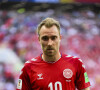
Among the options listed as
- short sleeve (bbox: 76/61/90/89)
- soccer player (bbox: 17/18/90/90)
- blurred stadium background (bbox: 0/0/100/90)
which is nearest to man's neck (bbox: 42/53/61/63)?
soccer player (bbox: 17/18/90/90)

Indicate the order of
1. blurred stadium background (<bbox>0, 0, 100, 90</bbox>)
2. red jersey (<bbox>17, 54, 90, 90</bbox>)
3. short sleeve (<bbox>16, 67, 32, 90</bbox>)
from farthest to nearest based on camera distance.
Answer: blurred stadium background (<bbox>0, 0, 100, 90</bbox>) < short sleeve (<bbox>16, 67, 32, 90</bbox>) < red jersey (<bbox>17, 54, 90, 90</bbox>)

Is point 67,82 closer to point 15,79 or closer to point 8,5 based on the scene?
point 15,79

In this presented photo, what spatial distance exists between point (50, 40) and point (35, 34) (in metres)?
4.81

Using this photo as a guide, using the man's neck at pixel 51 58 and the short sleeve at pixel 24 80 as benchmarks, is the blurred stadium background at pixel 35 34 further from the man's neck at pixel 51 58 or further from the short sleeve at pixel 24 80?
the man's neck at pixel 51 58

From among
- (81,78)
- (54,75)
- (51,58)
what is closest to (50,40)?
(51,58)

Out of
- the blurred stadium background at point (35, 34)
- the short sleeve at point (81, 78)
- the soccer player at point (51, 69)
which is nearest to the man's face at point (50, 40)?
the soccer player at point (51, 69)

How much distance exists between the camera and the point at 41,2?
6746 mm

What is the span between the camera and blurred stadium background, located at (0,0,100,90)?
20.9ft

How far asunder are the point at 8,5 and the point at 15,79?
2340 mm

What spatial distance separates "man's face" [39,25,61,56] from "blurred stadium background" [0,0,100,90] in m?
4.32

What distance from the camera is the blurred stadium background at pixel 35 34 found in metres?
6.38

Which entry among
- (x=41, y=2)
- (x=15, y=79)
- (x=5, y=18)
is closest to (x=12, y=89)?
(x=15, y=79)

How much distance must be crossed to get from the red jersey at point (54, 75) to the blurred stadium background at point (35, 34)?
13.6 feet

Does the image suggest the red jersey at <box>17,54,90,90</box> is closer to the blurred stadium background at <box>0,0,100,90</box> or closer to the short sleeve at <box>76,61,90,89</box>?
the short sleeve at <box>76,61,90,89</box>
